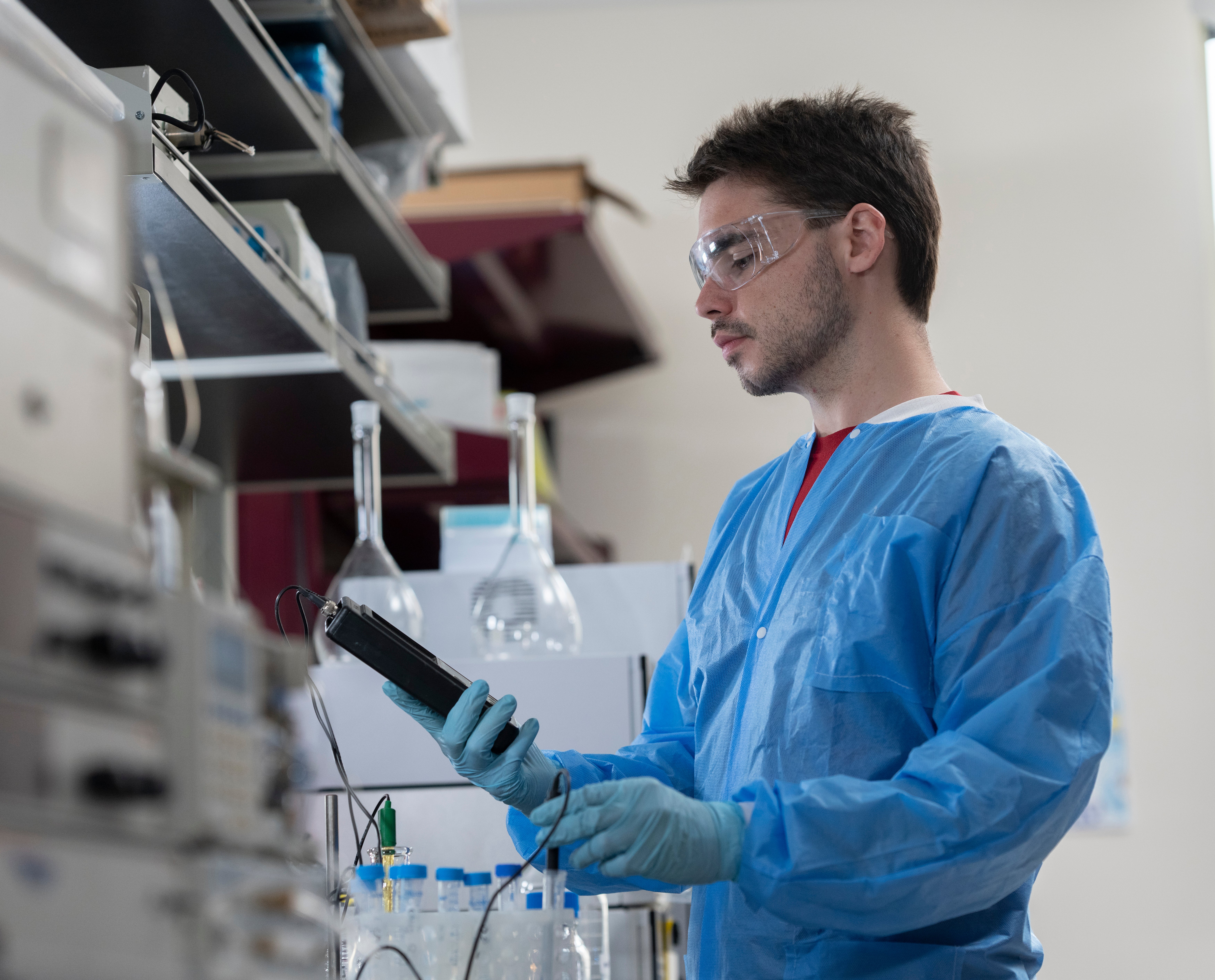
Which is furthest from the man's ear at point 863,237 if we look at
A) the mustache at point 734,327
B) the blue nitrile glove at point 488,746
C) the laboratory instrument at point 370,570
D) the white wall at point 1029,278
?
the white wall at point 1029,278

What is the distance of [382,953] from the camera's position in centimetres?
108

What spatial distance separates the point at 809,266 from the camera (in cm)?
145

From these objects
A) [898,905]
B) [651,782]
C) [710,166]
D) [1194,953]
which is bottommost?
[1194,953]

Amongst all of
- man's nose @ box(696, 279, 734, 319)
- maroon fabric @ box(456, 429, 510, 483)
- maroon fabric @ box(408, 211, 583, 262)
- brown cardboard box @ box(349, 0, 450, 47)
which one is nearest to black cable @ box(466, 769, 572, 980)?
man's nose @ box(696, 279, 734, 319)

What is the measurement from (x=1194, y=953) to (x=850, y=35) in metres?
2.86

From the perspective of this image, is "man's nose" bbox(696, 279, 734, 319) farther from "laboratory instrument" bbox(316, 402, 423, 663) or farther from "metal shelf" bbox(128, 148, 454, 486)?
"laboratory instrument" bbox(316, 402, 423, 663)

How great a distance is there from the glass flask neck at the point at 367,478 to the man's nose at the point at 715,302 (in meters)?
0.72

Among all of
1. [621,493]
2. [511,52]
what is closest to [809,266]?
[621,493]

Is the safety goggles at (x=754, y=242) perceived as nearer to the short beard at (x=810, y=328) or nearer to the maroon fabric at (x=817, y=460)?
the short beard at (x=810, y=328)

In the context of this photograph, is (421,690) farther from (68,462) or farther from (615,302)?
(615,302)

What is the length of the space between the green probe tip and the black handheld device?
0.58 ft

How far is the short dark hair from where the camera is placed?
1.48m

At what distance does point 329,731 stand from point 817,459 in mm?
635

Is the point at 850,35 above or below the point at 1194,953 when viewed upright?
above
